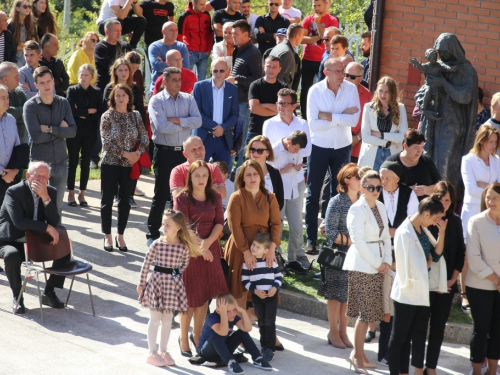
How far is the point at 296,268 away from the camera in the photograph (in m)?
10.5

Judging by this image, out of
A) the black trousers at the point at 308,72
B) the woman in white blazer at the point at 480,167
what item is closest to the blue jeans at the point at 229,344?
the woman in white blazer at the point at 480,167

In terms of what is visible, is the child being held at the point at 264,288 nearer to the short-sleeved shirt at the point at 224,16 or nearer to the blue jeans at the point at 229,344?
the blue jeans at the point at 229,344

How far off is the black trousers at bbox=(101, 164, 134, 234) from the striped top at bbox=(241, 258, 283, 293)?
3.05 metres

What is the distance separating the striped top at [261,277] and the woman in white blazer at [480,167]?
241cm

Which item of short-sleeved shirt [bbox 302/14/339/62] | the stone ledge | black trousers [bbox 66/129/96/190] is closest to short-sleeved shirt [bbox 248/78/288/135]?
black trousers [bbox 66/129/96/190]

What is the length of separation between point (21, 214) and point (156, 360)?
2.34m

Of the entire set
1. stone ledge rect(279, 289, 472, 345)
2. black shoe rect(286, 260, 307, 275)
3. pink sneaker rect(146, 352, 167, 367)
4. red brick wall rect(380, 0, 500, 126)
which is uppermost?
red brick wall rect(380, 0, 500, 126)

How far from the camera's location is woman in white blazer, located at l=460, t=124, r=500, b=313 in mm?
9656

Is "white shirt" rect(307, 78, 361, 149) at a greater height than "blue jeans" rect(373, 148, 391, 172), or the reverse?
"white shirt" rect(307, 78, 361, 149)

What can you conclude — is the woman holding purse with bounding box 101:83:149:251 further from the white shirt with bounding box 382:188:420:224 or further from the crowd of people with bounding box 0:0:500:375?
the white shirt with bounding box 382:188:420:224

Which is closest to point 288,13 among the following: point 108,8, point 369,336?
point 108,8

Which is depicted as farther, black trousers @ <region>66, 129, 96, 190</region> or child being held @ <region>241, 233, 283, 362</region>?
black trousers @ <region>66, 129, 96, 190</region>

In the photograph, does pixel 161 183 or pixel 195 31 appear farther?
pixel 195 31

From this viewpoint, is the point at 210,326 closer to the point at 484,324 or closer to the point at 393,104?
the point at 484,324
